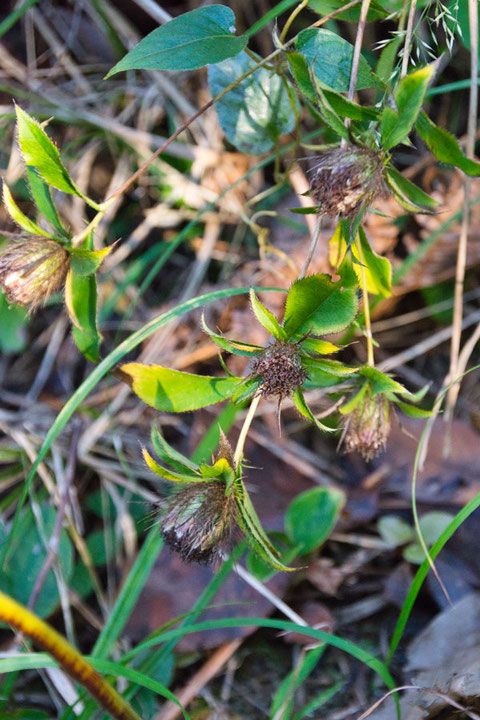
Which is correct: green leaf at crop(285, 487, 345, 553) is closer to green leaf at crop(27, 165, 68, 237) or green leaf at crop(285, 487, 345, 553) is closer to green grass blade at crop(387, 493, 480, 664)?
green grass blade at crop(387, 493, 480, 664)

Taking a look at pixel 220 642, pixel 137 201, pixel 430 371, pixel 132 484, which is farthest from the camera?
pixel 137 201

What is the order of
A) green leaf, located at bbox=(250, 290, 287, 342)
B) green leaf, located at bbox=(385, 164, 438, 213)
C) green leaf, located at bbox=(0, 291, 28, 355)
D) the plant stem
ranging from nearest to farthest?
the plant stem → green leaf, located at bbox=(250, 290, 287, 342) → green leaf, located at bbox=(385, 164, 438, 213) → green leaf, located at bbox=(0, 291, 28, 355)

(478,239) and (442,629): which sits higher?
(478,239)

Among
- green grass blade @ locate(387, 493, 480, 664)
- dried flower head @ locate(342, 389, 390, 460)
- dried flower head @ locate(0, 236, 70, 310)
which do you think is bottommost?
green grass blade @ locate(387, 493, 480, 664)

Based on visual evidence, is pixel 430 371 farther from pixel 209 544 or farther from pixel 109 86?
pixel 109 86

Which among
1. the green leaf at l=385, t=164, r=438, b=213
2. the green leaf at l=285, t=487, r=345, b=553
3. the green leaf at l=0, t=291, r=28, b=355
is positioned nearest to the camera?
the green leaf at l=385, t=164, r=438, b=213

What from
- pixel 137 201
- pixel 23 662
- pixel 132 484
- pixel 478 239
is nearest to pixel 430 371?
pixel 478 239

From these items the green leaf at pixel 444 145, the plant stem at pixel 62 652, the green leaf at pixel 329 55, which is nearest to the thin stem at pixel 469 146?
the green leaf at pixel 444 145

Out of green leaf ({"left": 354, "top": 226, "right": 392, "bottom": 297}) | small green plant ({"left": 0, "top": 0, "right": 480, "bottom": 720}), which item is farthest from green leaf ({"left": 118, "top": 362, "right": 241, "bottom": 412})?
green leaf ({"left": 354, "top": 226, "right": 392, "bottom": 297})
